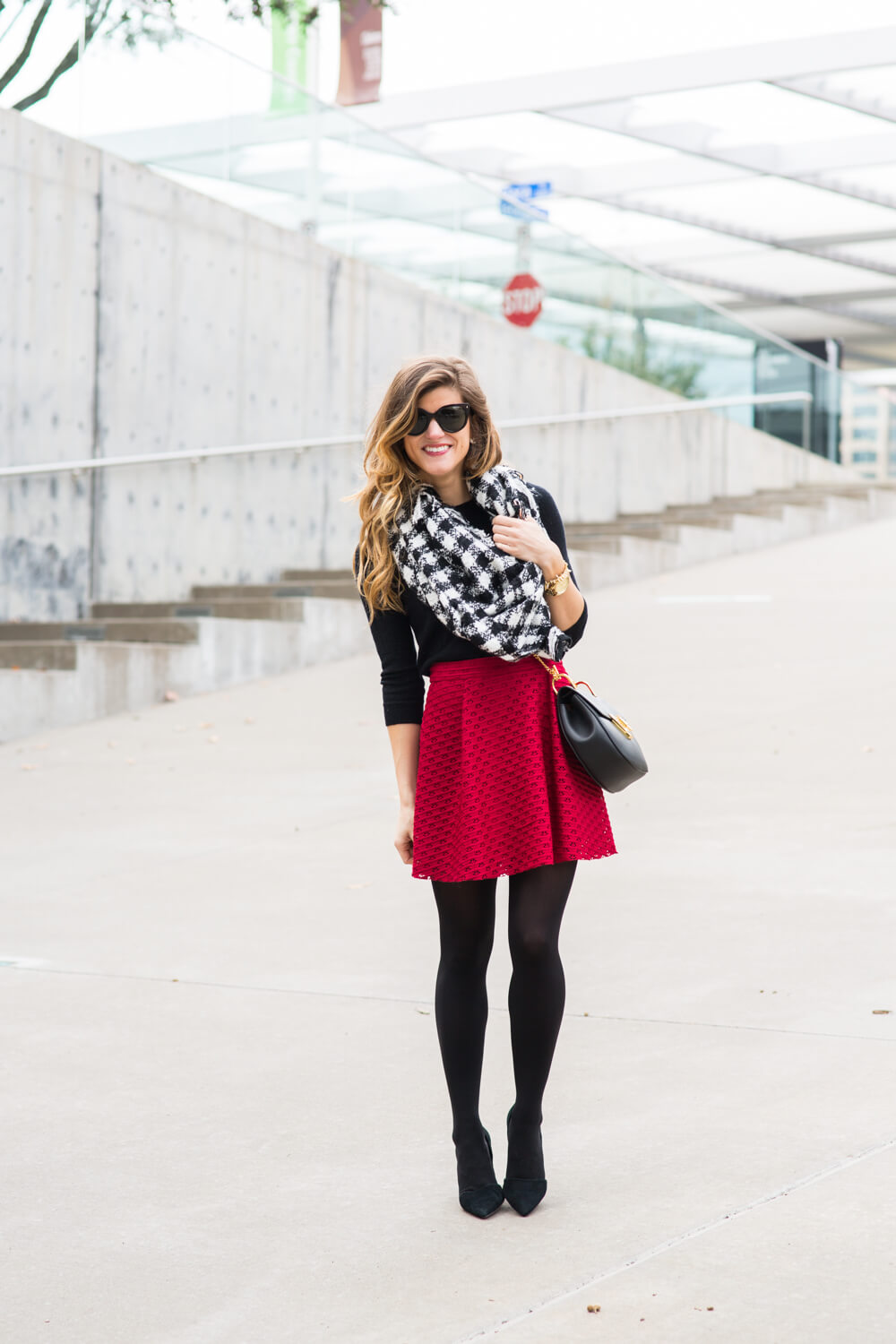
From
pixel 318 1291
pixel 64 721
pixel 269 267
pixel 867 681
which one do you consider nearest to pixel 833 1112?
pixel 318 1291

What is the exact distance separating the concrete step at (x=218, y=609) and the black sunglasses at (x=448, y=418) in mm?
8412

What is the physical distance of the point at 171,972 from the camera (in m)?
4.96

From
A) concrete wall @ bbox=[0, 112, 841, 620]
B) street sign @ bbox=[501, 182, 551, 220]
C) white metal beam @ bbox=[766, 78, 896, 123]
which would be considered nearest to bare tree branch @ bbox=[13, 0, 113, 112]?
concrete wall @ bbox=[0, 112, 841, 620]

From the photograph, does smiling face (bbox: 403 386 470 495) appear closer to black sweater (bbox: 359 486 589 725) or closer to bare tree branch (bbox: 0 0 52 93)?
black sweater (bbox: 359 486 589 725)

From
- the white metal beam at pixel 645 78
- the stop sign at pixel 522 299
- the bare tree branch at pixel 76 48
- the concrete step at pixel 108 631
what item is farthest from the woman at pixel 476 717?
the white metal beam at pixel 645 78

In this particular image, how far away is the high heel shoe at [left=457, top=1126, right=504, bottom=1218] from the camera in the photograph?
10.2ft

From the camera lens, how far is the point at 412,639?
3385 millimetres

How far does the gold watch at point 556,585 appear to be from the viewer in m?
3.26

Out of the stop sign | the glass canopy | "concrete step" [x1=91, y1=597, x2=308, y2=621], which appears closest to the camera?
"concrete step" [x1=91, y1=597, x2=308, y2=621]

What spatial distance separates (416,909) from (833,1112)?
2324mm

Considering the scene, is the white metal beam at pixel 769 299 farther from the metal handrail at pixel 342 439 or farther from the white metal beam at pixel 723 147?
the metal handrail at pixel 342 439

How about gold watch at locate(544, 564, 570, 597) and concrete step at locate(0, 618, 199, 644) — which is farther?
→ concrete step at locate(0, 618, 199, 644)

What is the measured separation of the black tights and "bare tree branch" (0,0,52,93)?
935 cm

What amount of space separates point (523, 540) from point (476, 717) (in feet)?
1.16
